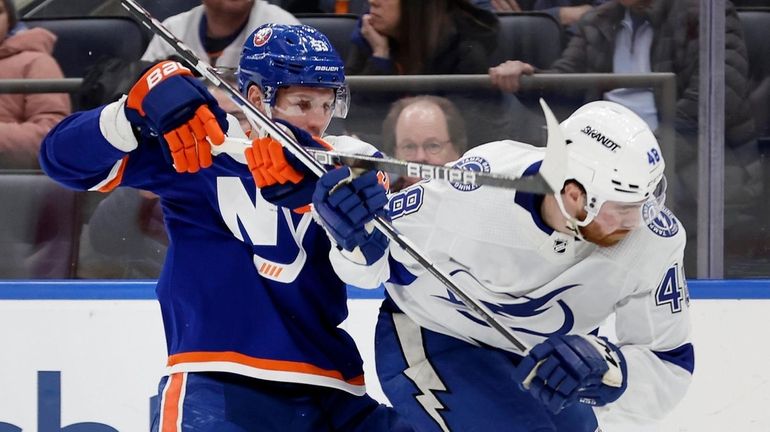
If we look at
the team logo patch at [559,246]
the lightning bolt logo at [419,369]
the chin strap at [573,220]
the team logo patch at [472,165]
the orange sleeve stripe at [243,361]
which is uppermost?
the team logo patch at [472,165]

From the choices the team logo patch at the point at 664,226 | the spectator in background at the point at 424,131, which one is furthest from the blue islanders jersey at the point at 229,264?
the spectator in background at the point at 424,131

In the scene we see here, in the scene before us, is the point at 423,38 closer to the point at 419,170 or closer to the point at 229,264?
the point at 229,264

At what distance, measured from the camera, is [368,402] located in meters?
2.32

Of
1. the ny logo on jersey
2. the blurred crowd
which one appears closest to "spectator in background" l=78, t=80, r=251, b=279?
the blurred crowd

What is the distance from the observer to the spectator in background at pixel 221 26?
337cm

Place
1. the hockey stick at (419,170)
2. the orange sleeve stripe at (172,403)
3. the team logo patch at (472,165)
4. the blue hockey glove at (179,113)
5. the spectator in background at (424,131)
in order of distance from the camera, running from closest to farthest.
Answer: the hockey stick at (419,170) → the blue hockey glove at (179,113) → the orange sleeve stripe at (172,403) → the team logo patch at (472,165) → the spectator in background at (424,131)

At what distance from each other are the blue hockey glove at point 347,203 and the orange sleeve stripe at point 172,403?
0.41 meters

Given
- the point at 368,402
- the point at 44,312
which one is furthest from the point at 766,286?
the point at 44,312

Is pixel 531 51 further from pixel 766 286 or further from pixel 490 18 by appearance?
pixel 766 286

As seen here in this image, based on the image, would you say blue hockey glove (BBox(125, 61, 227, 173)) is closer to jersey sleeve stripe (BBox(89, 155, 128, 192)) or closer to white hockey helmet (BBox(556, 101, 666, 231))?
jersey sleeve stripe (BBox(89, 155, 128, 192))

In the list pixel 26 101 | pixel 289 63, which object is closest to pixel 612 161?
pixel 289 63

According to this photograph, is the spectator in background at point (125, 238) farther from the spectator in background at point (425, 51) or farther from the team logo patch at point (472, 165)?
the team logo patch at point (472, 165)

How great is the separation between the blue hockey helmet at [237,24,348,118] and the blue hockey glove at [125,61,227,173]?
15 centimetres

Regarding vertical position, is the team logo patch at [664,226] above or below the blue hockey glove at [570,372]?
above
